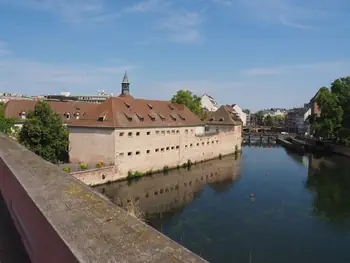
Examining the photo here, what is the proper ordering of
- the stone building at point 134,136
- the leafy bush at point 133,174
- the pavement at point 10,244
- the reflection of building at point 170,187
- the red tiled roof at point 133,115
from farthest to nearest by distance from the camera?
1. the red tiled roof at point 133,115
2. the leafy bush at point 133,174
3. the stone building at point 134,136
4. the reflection of building at point 170,187
5. the pavement at point 10,244

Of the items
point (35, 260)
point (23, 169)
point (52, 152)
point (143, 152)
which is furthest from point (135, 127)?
point (35, 260)

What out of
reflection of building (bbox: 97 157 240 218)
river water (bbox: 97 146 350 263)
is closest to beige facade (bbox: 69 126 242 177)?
reflection of building (bbox: 97 157 240 218)

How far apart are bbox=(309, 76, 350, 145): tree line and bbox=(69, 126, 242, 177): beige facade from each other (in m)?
24.4

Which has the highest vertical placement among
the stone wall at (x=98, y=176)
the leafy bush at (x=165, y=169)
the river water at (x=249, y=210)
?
the stone wall at (x=98, y=176)

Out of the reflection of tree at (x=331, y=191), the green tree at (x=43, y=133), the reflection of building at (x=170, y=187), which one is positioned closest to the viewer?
the reflection of tree at (x=331, y=191)

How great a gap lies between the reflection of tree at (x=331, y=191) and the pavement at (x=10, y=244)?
19251 mm

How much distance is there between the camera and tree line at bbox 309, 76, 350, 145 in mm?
46812

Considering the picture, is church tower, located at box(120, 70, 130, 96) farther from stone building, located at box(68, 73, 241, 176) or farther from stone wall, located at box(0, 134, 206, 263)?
stone wall, located at box(0, 134, 206, 263)

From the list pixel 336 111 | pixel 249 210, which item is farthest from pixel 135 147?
pixel 336 111

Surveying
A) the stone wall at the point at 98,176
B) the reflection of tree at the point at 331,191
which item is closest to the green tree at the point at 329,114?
the reflection of tree at the point at 331,191

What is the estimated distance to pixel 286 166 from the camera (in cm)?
3962

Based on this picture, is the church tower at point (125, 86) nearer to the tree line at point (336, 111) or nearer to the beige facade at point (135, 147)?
the beige facade at point (135, 147)

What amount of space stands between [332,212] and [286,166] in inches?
771

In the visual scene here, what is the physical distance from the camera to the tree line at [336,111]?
154ft
